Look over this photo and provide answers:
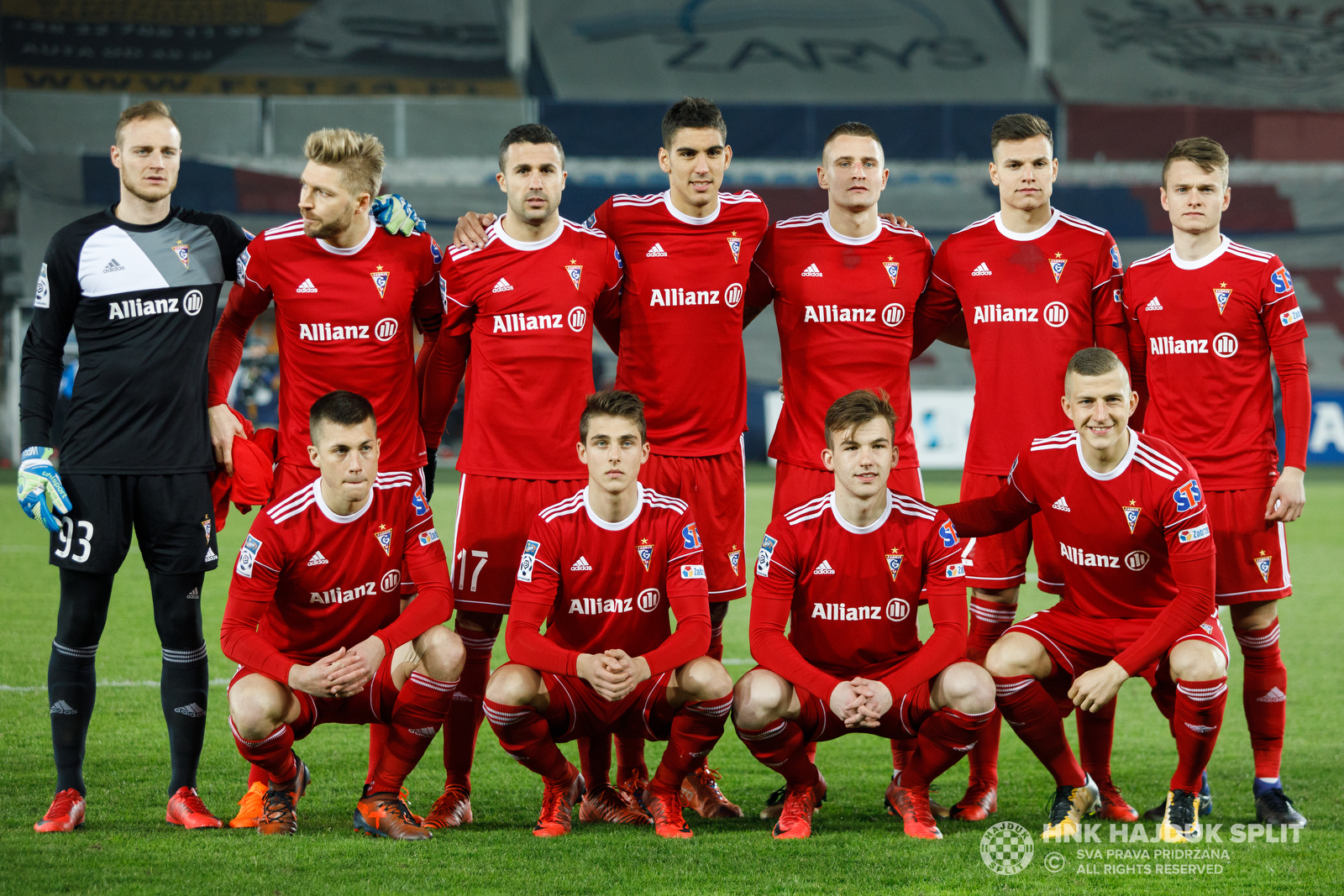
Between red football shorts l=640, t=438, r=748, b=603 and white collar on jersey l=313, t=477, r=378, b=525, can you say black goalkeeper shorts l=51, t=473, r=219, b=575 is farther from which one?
red football shorts l=640, t=438, r=748, b=603

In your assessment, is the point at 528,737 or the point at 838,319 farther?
the point at 838,319

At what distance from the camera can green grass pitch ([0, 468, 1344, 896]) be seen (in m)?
3.49

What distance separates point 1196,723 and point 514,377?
241 centimetres

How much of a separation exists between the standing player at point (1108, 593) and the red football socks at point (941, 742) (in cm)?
21

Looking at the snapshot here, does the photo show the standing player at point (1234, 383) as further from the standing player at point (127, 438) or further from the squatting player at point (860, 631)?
the standing player at point (127, 438)

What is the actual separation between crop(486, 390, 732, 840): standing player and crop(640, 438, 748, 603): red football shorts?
36cm

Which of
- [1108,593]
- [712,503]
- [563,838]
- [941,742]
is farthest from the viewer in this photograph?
[712,503]

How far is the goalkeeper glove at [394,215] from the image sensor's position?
14.8 feet

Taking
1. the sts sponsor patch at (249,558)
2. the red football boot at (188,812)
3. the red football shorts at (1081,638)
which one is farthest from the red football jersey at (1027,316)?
the red football boot at (188,812)

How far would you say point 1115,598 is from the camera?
4.32 meters

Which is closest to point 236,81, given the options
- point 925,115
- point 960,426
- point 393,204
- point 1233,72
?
point 925,115

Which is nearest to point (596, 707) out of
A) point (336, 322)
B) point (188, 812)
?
point (188, 812)

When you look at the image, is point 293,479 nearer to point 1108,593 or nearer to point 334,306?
point 334,306

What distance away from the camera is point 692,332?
4.68 metres
